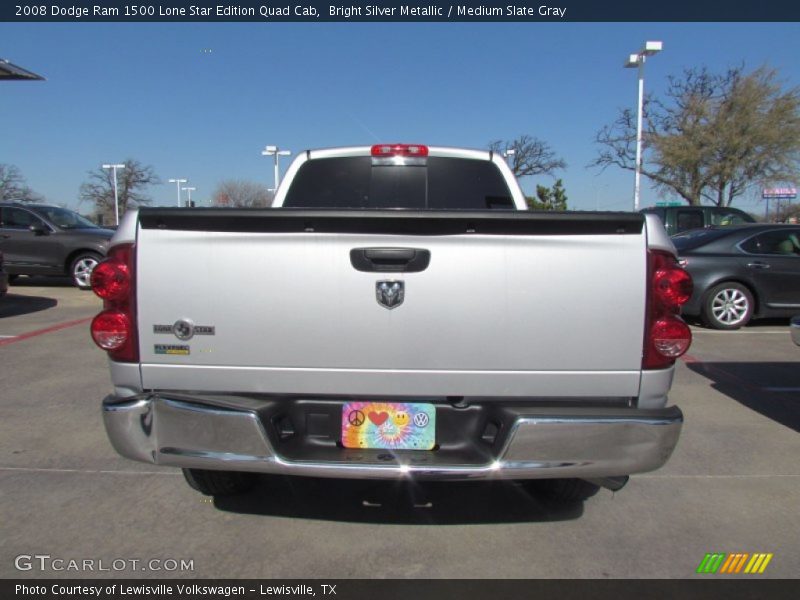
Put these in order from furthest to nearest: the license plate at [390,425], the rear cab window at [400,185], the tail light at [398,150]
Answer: the rear cab window at [400,185] < the tail light at [398,150] < the license plate at [390,425]

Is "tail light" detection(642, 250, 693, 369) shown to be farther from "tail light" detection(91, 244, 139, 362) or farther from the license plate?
"tail light" detection(91, 244, 139, 362)

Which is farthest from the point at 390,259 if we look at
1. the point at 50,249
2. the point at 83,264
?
the point at 50,249

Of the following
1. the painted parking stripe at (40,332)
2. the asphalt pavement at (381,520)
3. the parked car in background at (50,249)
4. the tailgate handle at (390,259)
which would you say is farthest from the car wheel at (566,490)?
the parked car in background at (50,249)

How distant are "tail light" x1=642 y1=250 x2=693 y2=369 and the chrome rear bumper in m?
0.24

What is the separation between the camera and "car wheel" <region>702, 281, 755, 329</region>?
855cm

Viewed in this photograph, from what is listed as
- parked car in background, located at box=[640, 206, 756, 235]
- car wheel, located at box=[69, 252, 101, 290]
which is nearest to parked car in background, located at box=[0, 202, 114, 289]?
car wheel, located at box=[69, 252, 101, 290]

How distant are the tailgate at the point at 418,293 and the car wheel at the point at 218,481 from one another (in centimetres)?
99

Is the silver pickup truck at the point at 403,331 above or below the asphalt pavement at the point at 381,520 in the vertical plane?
above

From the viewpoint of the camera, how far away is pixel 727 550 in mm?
2875

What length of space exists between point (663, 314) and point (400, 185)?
252 cm

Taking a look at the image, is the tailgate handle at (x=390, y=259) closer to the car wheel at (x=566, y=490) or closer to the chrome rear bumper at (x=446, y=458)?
the chrome rear bumper at (x=446, y=458)

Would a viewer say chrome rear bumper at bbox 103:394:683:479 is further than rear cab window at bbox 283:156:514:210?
No

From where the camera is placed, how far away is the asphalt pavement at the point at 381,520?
2.72 meters

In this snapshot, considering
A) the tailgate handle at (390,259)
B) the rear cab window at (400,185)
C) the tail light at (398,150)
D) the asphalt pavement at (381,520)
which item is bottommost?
the asphalt pavement at (381,520)
